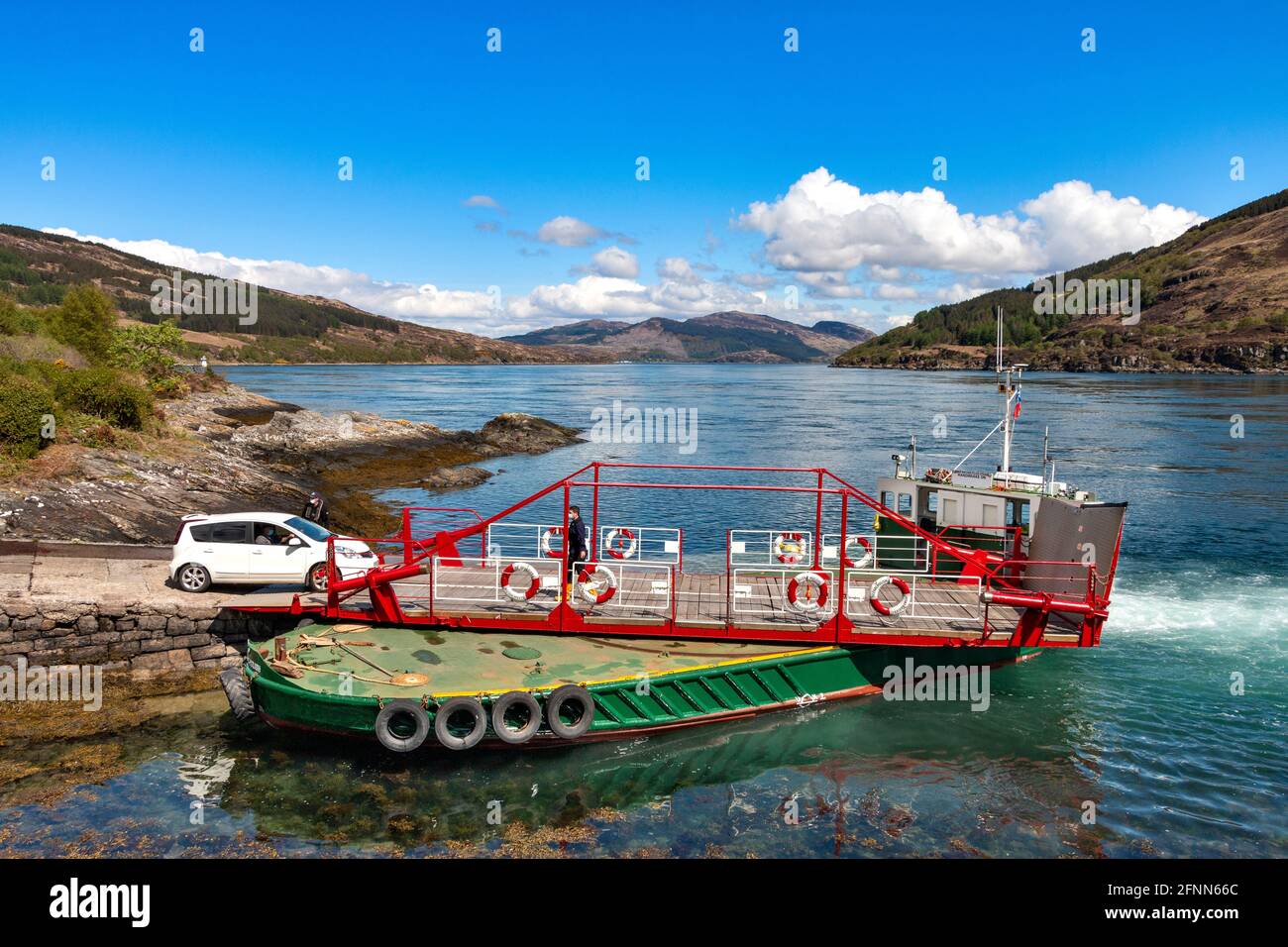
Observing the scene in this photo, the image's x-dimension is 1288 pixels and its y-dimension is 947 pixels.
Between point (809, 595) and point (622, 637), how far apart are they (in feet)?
15.3

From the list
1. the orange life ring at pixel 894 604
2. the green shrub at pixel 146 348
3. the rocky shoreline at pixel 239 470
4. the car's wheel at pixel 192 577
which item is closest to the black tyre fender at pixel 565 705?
the orange life ring at pixel 894 604

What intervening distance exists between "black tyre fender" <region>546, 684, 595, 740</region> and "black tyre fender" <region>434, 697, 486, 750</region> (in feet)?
4.19

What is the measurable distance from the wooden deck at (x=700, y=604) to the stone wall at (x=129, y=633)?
2.28 ft

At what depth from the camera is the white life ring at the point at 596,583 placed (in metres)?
18.2

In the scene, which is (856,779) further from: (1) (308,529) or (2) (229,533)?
(2) (229,533)

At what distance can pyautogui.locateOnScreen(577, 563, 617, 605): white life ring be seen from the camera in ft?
59.7

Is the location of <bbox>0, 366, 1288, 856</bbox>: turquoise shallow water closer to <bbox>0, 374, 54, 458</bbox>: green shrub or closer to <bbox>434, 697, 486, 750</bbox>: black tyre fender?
<bbox>434, 697, 486, 750</bbox>: black tyre fender

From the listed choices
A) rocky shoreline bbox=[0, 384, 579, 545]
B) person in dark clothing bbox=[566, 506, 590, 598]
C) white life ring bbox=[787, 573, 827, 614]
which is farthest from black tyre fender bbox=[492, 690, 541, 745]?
rocky shoreline bbox=[0, 384, 579, 545]

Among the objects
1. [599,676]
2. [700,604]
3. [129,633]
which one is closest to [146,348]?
[129,633]

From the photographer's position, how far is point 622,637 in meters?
18.4
